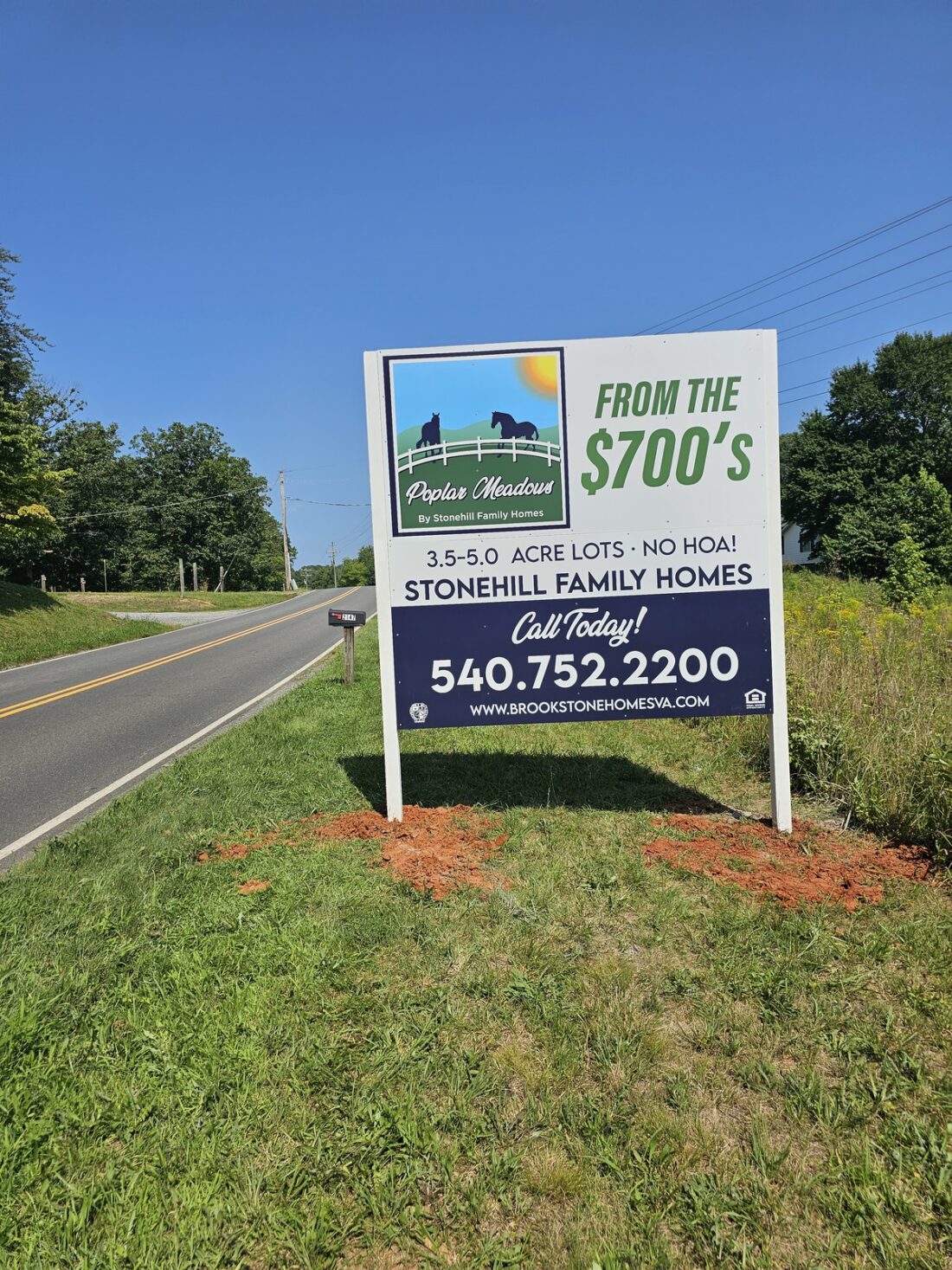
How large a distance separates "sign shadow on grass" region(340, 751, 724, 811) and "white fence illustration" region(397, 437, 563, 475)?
8.03 feet

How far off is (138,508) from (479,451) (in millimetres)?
61315

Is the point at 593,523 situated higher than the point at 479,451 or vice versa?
the point at 479,451

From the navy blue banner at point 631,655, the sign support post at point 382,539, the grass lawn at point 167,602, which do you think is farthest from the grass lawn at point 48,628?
the navy blue banner at point 631,655

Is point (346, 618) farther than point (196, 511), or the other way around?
point (196, 511)

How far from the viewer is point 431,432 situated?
15.6 ft

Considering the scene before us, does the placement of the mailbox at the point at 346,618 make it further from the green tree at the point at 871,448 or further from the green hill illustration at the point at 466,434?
the green tree at the point at 871,448

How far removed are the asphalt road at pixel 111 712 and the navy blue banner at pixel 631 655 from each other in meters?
3.67

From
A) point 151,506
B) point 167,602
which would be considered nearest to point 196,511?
point 151,506

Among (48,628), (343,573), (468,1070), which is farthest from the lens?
(343,573)

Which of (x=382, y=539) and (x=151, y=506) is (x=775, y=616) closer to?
(x=382, y=539)

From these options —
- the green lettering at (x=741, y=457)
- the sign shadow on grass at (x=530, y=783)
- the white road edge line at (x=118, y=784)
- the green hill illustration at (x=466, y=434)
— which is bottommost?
the white road edge line at (x=118, y=784)

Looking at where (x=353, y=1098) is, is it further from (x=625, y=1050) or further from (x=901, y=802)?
Result: (x=901, y=802)

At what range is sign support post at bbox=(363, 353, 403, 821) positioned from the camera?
4754 mm

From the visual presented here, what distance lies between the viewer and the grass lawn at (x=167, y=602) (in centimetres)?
3612
